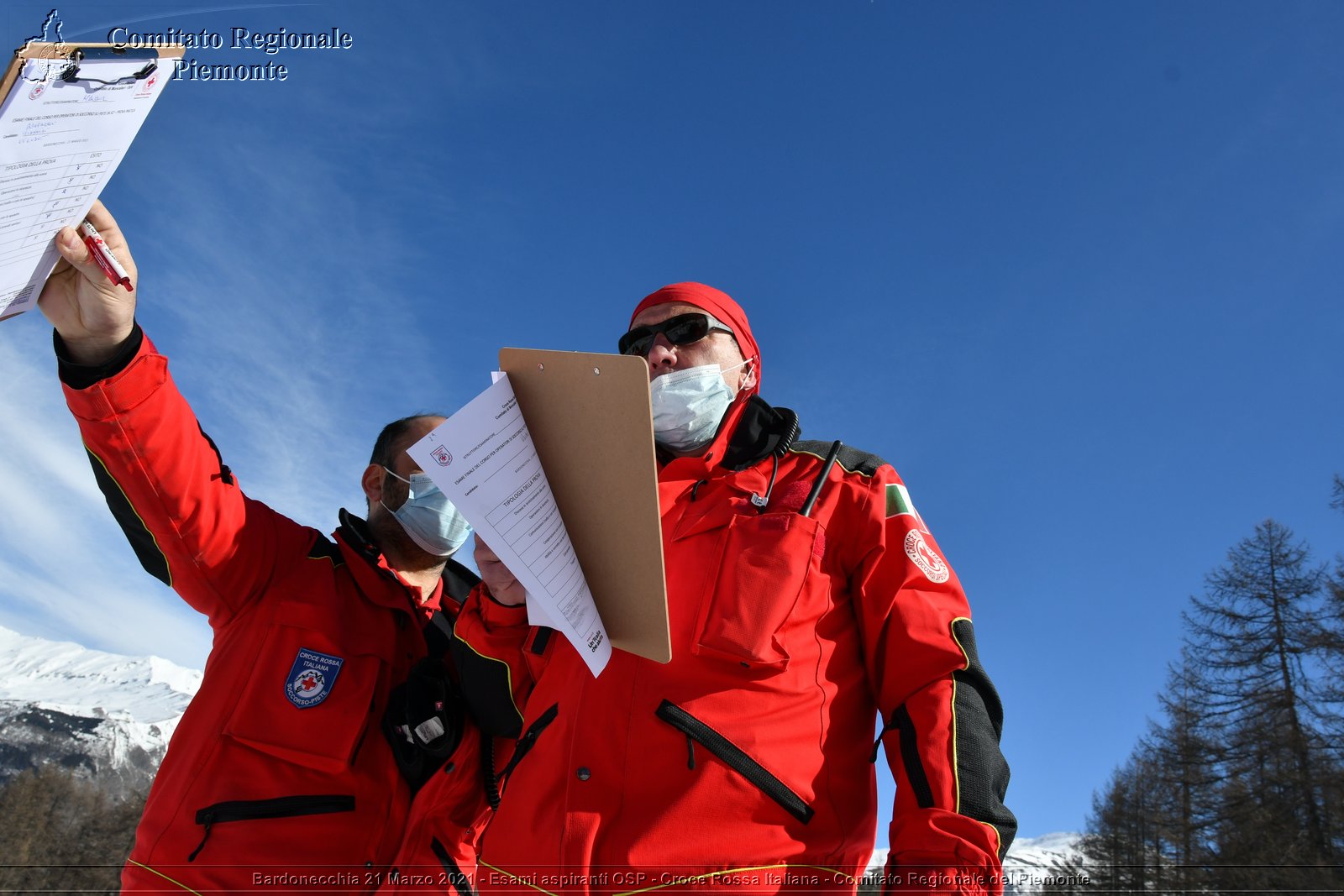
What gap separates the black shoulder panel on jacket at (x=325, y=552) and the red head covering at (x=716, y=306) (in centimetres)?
187

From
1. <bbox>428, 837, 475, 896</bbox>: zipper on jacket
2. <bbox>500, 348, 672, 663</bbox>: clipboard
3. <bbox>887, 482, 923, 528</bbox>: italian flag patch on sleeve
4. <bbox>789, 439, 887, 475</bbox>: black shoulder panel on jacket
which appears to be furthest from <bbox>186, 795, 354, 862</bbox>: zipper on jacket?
<bbox>887, 482, 923, 528</bbox>: italian flag patch on sleeve

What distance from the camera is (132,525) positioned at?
348cm

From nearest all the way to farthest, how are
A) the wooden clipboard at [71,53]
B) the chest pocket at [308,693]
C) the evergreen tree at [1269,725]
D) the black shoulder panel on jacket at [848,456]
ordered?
the wooden clipboard at [71,53] → the black shoulder panel on jacket at [848,456] → the chest pocket at [308,693] → the evergreen tree at [1269,725]

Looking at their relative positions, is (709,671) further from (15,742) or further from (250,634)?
(15,742)

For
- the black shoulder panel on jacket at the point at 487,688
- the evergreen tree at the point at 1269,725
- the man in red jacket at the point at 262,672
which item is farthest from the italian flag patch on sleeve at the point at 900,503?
the evergreen tree at the point at 1269,725

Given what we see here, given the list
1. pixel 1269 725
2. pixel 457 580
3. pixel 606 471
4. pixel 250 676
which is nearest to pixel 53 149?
pixel 606 471

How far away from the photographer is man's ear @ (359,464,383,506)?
4656 mm

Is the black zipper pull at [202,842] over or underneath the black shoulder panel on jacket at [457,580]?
underneath

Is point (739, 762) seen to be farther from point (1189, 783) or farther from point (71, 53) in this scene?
point (1189, 783)

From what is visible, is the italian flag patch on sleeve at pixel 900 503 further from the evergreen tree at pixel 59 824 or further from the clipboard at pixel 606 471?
the evergreen tree at pixel 59 824

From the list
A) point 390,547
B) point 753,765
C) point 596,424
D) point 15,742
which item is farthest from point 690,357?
point 15,742

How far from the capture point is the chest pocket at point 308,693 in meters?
3.44

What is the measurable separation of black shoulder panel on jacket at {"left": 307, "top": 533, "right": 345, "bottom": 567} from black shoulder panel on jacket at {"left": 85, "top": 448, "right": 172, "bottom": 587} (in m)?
0.64

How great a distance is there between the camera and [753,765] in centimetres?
227
